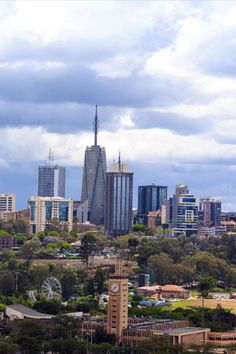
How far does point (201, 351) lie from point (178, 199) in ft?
306

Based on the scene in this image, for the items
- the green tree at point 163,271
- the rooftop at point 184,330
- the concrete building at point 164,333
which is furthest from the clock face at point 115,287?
the green tree at point 163,271

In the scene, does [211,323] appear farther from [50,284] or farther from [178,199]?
[178,199]

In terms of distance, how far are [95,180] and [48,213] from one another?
22.1 m

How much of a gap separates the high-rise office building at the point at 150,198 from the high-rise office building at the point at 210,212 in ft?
20.1

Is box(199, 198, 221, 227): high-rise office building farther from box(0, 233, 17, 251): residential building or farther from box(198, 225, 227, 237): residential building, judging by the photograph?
box(0, 233, 17, 251): residential building

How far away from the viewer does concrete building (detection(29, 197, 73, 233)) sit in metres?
137

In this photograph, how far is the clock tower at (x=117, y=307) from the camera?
56.4 m

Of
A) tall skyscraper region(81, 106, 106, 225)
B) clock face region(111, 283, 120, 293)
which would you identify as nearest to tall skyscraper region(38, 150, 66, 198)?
tall skyscraper region(81, 106, 106, 225)

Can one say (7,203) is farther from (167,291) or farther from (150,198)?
(167,291)

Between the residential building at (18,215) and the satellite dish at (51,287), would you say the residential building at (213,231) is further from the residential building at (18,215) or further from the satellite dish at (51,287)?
the satellite dish at (51,287)

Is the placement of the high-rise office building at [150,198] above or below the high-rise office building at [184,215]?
above

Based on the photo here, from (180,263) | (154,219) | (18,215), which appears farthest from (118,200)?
(180,263)

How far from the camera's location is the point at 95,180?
162250 millimetres

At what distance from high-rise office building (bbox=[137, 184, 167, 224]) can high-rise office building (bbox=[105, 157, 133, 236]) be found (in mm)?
17525
